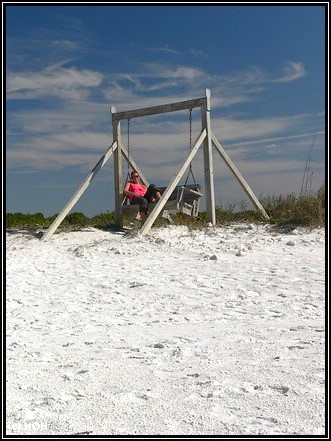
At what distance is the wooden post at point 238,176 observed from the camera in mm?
10055

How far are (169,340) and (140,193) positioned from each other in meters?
6.83

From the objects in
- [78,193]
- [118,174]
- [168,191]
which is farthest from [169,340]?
[118,174]

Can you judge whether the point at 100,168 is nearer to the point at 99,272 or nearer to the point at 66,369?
the point at 99,272

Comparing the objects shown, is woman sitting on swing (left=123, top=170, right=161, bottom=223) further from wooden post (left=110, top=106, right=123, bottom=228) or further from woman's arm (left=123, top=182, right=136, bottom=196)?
wooden post (left=110, top=106, right=123, bottom=228)

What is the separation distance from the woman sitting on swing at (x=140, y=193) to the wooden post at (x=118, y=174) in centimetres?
31

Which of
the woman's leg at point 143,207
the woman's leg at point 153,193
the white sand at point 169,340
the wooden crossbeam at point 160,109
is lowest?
the white sand at point 169,340

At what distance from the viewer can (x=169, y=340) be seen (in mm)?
3922

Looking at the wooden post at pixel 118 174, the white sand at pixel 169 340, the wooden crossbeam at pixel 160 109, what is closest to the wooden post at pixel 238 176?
the wooden crossbeam at pixel 160 109

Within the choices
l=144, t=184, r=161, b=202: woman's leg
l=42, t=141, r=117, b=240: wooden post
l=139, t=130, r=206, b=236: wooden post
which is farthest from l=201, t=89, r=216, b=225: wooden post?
l=42, t=141, r=117, b=240: wooden post

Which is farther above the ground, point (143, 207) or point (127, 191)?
point (127, 191)

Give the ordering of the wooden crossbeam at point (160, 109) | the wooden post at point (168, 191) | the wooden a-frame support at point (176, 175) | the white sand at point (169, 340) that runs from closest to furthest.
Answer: the white sand at point (169, 340)
the wooden post at point (168, 191)
the wooden a-frame support at point (176, 175)
the wooden crossbeam at point (160, 109)

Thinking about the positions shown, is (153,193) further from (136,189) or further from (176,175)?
(176,175)

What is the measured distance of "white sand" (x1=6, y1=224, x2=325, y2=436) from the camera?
2.62 metres

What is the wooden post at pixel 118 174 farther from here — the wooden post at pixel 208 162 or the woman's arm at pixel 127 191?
the wooden post at pixel 208 162
